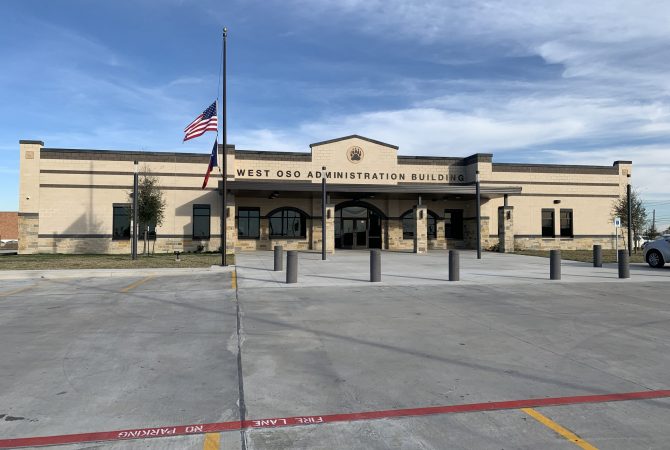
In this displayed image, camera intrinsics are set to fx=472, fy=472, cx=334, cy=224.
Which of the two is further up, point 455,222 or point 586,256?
point 455,222

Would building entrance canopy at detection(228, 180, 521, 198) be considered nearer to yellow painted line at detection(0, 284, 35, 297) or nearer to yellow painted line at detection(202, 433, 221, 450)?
yellow painted line at detection(0, 284, 35, 297)

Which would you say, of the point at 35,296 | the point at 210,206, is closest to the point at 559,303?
the point at 35,296

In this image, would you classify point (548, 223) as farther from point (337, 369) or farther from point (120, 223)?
point (337, 369)

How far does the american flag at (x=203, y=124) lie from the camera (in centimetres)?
1997

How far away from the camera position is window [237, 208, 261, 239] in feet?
103

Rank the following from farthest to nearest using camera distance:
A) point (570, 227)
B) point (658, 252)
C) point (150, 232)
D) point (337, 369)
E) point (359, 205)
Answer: point (570, 227), point (359, 205), point (150, 232), point (658, 252), point (337, 369)

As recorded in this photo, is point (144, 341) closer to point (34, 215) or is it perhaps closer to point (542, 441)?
point (542, 441)

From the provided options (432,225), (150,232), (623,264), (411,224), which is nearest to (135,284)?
(623,264)

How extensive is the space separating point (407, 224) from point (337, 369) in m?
28.3

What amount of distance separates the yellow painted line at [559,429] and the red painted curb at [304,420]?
0.57ft

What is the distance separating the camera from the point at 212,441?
383 cm

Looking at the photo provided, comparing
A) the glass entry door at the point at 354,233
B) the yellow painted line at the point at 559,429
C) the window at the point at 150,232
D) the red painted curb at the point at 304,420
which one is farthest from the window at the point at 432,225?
the yellow painted line at the point at 559,429

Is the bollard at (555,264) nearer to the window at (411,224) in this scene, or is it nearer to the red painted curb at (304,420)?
the red painted curb at (304,420)

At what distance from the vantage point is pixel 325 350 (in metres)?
6.69
